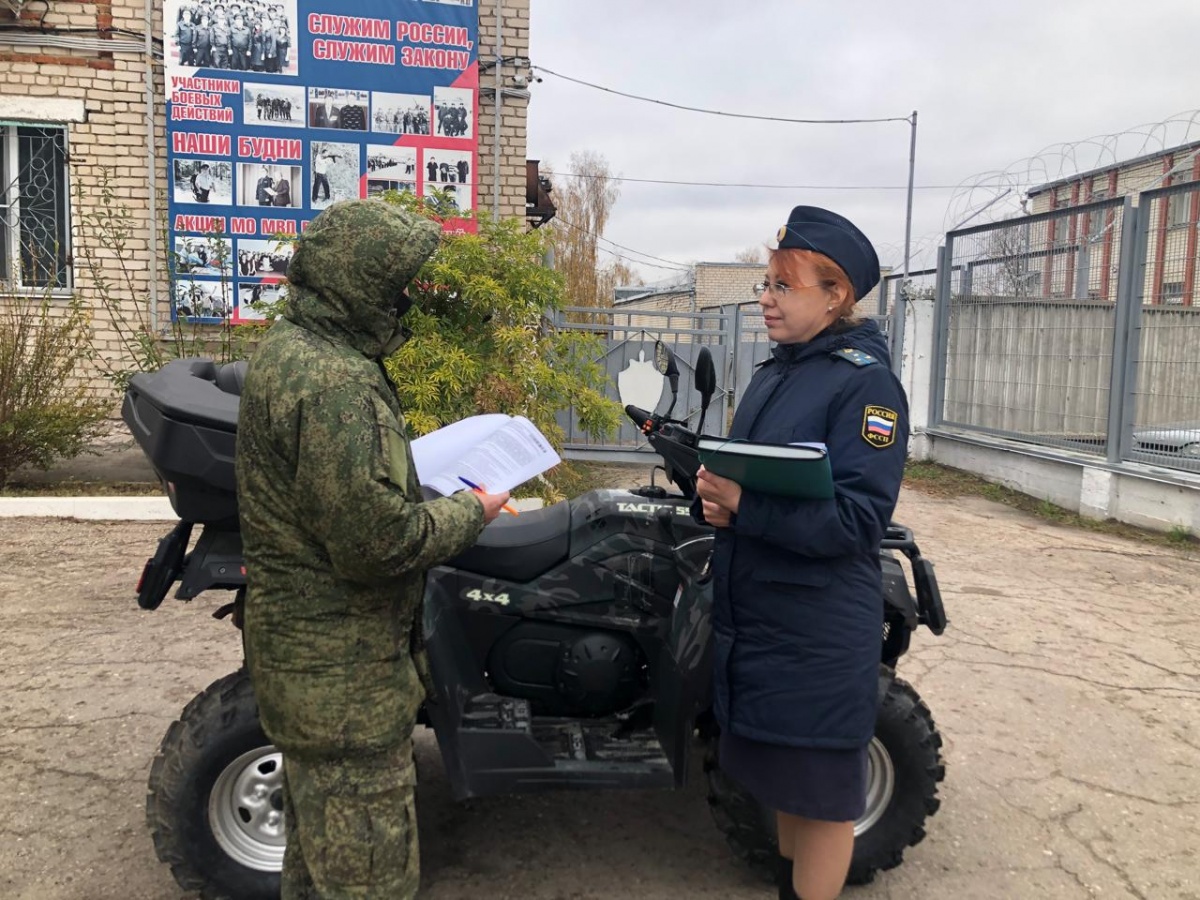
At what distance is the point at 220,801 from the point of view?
8.43 feet

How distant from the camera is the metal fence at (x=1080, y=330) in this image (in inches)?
297

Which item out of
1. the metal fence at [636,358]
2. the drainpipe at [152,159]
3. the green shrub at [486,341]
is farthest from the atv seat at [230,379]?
the drainpipe at [152,159]

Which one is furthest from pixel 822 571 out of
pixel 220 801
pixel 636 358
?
pixel 636 358

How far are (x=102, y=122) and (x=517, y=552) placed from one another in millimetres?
8399

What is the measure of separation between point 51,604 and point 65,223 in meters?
5.55

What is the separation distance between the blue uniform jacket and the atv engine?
716 millimetres

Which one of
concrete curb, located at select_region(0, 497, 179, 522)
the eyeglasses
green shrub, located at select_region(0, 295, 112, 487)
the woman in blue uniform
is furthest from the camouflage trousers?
green shrub, located at select_region(0, 295, 112, 487)

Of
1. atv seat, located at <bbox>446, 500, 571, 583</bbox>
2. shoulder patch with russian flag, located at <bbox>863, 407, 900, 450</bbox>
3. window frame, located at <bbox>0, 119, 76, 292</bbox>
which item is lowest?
atv seat, located at <bbox>446, 500, 571, 583</bbox>

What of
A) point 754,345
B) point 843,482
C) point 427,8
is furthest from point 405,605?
point 754,345

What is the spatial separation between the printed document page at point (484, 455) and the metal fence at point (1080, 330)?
22.8ft

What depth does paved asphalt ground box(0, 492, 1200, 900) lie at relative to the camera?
9.17ft

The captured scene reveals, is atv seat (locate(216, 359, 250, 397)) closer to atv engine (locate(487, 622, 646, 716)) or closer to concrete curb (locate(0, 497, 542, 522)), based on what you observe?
atv engine (locate(487, 622, 646, 716))

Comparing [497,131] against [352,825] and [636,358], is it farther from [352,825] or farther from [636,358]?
[352,825]

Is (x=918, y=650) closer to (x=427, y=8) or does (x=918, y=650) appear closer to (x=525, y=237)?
(x=525, y=237)
